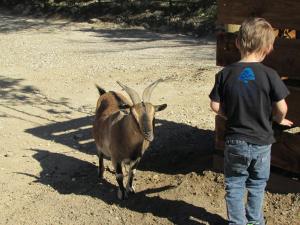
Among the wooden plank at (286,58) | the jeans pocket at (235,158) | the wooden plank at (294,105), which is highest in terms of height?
the wooden plank at (286,58)

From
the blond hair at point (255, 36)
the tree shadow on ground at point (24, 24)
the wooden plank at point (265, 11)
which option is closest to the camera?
the blond hair at point (255, 36)

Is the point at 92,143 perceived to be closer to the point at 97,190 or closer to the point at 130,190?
the point at 97,190

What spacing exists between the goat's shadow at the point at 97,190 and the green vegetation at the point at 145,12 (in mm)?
10346

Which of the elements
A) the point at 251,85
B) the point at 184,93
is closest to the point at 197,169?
the point at 251,85

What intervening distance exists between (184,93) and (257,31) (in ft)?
19.4

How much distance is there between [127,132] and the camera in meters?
5.44

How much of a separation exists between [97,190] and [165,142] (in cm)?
157

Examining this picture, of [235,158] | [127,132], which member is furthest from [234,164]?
[127,132]

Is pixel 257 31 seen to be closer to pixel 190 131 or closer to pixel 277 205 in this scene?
pixel 277 205

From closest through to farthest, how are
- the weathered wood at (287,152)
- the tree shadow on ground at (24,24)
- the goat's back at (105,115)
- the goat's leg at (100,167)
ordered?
the weathered wood at (287,152) → the goat's back at (105,115) → the goat's leg at (100,167) → the tree shadow on ground at (24,24)

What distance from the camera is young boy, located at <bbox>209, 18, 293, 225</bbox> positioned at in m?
3.70

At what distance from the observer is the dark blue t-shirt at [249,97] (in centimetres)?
375

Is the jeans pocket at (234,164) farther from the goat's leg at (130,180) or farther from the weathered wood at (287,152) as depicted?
the goat's leg at (130,180)

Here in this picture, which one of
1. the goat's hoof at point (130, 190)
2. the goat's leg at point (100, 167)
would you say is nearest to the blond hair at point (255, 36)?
the goat's hoof at point (130, 190)
